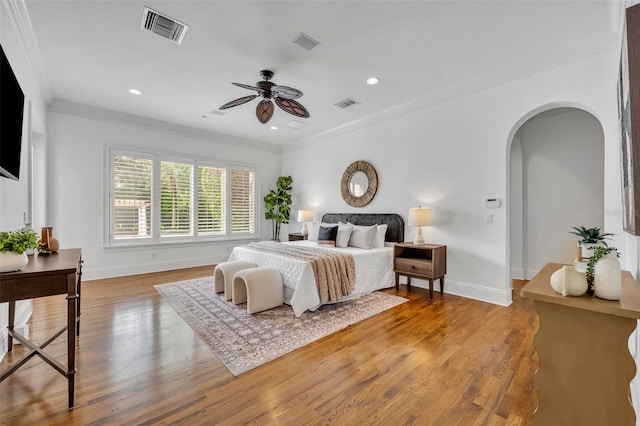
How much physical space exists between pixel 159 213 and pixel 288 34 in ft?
14.3

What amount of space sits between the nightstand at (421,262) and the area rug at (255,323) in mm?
422

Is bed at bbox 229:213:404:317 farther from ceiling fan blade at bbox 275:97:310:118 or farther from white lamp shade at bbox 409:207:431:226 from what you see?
ceiling fan blade at bbox 275:97:310:118

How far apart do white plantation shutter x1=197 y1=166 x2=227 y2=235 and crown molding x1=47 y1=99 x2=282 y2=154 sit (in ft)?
2.31

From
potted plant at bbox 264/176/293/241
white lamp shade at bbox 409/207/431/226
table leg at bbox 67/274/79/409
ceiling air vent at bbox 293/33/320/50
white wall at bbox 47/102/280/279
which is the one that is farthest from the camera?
potted plant at bbox 264/176/293/241

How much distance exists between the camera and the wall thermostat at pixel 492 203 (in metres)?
3.63

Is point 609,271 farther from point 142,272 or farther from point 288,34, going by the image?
point 142,272

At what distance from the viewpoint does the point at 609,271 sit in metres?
1.25

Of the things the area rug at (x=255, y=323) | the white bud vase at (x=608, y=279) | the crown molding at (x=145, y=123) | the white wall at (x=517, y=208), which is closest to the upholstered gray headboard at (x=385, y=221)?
the area rug at (x=255, y=323)

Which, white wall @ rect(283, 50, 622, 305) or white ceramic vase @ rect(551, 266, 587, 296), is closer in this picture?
white ceramic vase @ rect(551, 266, 587, 296)

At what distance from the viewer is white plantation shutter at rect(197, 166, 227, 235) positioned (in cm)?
613

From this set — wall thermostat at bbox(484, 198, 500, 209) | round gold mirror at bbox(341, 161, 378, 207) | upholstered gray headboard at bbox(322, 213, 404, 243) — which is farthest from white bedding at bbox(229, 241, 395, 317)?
wall thermostat at bbox(484, 198, 500, 209)

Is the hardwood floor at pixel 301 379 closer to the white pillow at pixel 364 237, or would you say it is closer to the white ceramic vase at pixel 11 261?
the white ceramic vase at pixel 11 261

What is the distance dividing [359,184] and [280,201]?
244cm

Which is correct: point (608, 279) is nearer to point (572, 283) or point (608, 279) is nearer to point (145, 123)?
point (572, 283)
